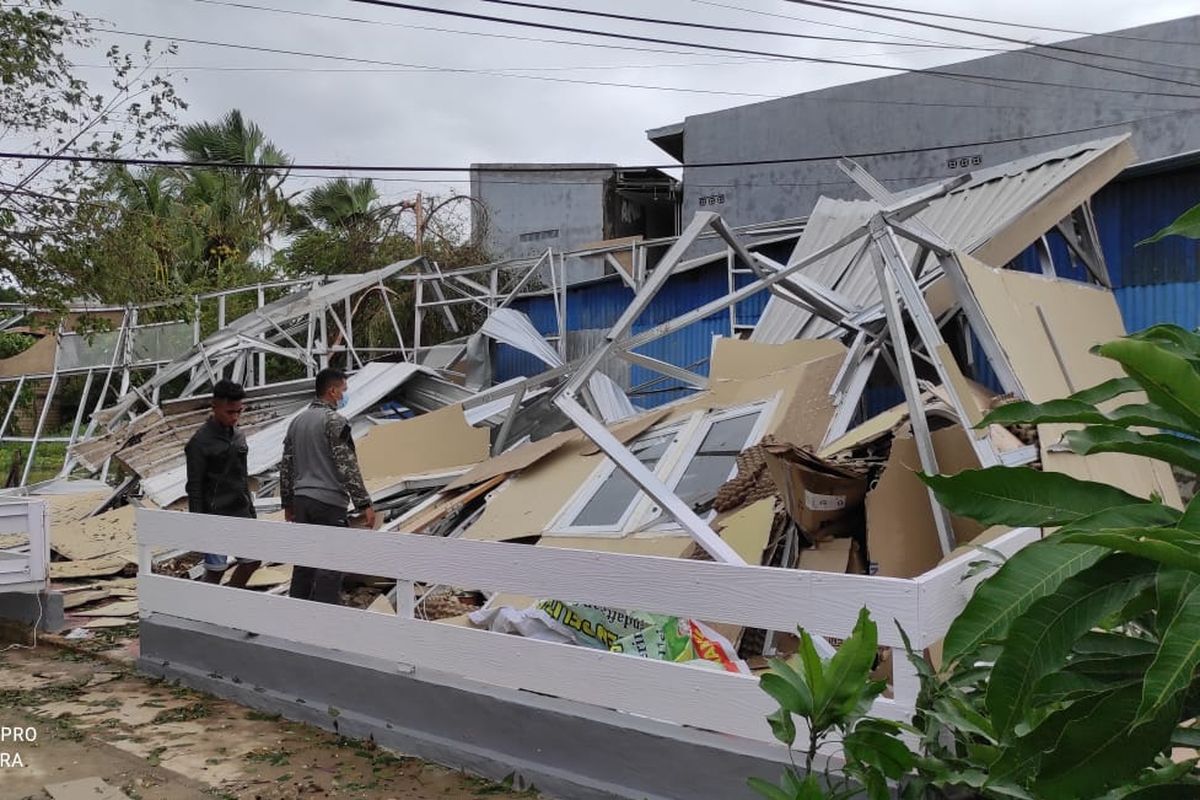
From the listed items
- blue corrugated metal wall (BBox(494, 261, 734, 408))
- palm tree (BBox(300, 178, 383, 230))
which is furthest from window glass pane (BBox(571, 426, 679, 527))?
palm tree (BBox(300, 178, 383, 230))

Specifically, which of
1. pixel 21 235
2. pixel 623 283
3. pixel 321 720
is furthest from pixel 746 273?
pixel 321 720

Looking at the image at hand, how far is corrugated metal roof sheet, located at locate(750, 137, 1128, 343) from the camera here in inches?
293

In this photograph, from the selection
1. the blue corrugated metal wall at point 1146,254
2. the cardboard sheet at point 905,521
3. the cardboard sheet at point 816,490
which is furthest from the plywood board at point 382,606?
the blue corrugated metal wall at point 1146,254

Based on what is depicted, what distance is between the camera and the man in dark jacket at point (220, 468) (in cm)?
662

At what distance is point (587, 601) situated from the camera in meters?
3.93

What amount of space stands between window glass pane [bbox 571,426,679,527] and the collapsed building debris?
17mm

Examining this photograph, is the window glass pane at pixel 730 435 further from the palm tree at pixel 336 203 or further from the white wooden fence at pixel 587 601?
the palm tree at pixel 336 203

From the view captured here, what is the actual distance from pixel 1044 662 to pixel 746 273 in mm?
11718

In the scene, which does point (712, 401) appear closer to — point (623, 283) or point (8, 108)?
point (8, 108)

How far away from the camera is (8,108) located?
768 cm

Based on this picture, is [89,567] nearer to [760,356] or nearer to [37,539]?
[37,539]

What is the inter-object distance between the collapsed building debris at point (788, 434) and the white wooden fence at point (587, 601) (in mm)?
214

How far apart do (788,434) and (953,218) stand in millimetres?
2691

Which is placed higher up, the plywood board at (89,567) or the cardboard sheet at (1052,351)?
the cardboard sheet at (1052,351)
